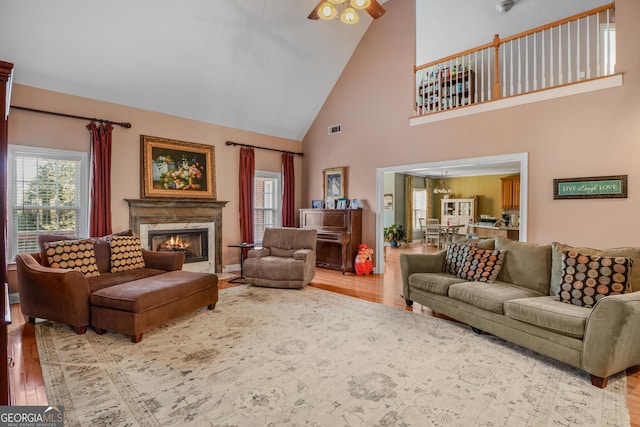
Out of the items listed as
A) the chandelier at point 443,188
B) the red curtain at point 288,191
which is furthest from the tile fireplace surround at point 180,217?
the chandelier at point 443,188

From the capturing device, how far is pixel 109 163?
493 cm

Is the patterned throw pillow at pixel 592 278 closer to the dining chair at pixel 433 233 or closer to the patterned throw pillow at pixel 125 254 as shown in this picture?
the patterned throw pillow at pixel 125 254

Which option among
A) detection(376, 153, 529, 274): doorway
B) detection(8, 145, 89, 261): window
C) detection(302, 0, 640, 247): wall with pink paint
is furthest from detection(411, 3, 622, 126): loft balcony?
detection(8, 145, 89, 261): window

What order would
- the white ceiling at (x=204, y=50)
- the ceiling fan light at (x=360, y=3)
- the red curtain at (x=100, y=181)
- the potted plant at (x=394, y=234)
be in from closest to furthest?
the ceiling fan light at (x=360, y=3)
the white ceiling at (x=204, y=50)
the red curtain at (x=100, y=181)
the potted plant at (x=394, y=234)

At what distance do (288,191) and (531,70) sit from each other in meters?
5.15

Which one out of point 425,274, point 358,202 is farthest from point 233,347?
point 358,202

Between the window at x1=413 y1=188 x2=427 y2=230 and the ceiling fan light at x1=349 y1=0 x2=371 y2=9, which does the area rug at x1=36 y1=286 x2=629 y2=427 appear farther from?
the window at x1=413 y1=188 x2=427 y2=230

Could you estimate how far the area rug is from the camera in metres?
2.03

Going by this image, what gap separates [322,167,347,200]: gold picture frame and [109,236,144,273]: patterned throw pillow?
13.1 feet

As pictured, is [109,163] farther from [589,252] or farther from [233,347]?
[589,252]

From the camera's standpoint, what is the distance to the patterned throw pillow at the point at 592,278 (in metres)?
2.71

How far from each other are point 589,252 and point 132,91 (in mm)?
6292

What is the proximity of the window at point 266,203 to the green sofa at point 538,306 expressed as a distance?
3983 millimetres

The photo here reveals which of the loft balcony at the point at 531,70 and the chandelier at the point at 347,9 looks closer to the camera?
the chandelier at the point at 347,9
